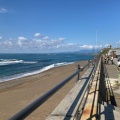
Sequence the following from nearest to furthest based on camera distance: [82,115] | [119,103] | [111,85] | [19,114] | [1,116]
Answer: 1. [19,114]
2. [82,115]
3. [1,116]
4. [119,103]
5. [111,85]

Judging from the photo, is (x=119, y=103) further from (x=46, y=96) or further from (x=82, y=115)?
(x=46, y=96)

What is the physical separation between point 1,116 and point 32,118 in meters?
1.87

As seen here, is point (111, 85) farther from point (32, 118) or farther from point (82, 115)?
point (82, 115)

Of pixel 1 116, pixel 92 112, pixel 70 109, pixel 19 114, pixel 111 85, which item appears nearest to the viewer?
pixel 19 114

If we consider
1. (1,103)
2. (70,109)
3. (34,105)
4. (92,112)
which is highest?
(34,105)

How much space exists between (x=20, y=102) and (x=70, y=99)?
9.07 meters

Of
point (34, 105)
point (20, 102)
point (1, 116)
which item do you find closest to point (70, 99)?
point (34, 105)

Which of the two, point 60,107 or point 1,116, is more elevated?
point 60,107

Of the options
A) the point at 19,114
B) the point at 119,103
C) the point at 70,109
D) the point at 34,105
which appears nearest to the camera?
the point at 19,114

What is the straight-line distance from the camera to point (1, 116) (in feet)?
36.3

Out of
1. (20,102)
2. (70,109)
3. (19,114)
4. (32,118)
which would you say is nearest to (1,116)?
(32,118)

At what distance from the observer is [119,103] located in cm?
1416

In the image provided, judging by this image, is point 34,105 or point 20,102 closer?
point 34,105

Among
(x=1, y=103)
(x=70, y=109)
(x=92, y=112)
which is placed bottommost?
(x=1, y=103)
